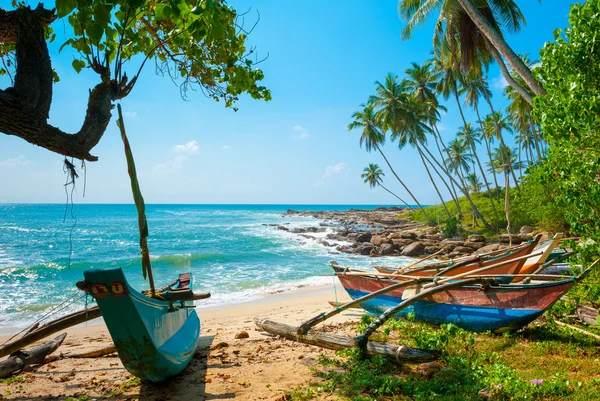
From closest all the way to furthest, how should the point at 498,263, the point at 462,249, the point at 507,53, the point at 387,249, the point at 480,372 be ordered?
1. the point at 480,372
2. the point at 498,263
3. the point at 507,53
4. the point at 462,249
5. the point at 387,249

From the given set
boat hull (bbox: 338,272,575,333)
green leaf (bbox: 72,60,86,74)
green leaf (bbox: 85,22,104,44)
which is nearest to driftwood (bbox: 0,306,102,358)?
green leaf (bbox: 72,60,86,74)

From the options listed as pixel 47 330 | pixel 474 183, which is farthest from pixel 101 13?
pixel 474 183

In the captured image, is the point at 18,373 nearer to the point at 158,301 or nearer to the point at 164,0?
the point at 158,301

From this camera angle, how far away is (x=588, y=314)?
6016 millimetres

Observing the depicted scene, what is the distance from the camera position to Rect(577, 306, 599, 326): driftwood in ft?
19.1

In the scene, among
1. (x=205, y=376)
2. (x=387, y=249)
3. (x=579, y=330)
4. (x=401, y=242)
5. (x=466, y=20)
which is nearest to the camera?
(x=205, y=376)

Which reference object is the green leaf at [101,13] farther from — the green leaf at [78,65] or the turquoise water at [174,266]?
the turquoise water at [174,266]

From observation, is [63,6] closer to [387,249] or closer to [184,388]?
[184,388]

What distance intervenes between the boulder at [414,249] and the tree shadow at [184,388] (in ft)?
66.0

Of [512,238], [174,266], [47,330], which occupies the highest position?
[47,330]

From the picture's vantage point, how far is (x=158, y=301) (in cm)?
447

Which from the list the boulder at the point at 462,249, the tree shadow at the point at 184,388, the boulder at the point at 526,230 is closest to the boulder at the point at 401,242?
the boulder at the point at 462,249

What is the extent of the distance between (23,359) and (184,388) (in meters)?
3.02

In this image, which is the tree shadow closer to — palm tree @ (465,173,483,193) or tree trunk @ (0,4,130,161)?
tree trunk @ (0,4,130,161)
